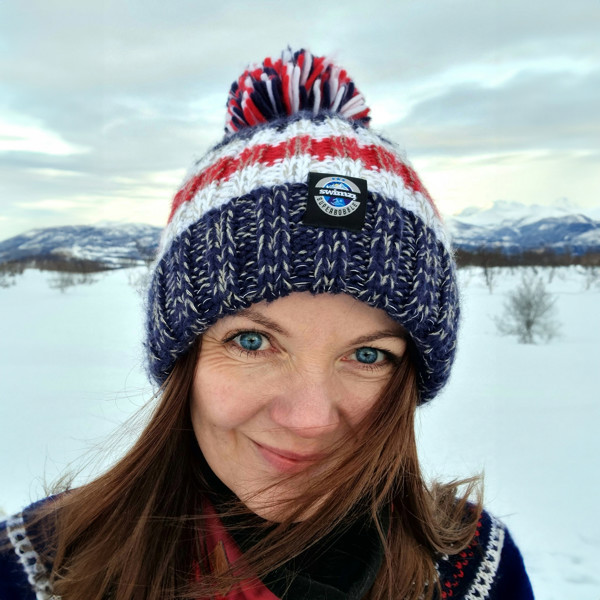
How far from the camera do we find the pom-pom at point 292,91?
1.27 meters

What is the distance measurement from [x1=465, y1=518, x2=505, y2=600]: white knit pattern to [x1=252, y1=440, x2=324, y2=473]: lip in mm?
608

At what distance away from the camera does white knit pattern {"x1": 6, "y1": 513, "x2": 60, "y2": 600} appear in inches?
46.1

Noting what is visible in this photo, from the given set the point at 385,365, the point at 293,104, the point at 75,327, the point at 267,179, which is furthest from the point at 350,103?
the point at 75,327

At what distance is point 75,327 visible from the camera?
11.3m

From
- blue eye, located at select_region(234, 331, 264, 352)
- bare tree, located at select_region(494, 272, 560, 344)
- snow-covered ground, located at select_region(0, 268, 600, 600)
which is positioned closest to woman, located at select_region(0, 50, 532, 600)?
blue eye, located at select_region(234, 331, 264, 352)

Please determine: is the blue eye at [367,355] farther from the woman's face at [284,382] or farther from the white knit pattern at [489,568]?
the white knit pattern at [489,568]

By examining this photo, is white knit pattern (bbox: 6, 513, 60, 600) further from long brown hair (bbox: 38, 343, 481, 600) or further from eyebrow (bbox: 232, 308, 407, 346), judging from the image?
eyebrow (bbox: 232, 308, 407, 346)

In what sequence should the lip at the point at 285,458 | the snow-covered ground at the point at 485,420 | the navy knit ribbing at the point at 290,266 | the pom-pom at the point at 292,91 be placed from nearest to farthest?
the navy knit ribbing at the point at 290,266 < the lip at the point at 285,458 < the pom-pom at the point at 292,91 < the snow-covered ground at the point at 485,420

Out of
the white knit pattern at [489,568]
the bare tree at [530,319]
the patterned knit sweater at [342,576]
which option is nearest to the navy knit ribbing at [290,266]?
the patterned knit sweater at [342,576]

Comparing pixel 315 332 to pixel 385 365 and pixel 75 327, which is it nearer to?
pixel 385 365

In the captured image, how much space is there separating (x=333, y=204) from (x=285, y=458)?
57 cm

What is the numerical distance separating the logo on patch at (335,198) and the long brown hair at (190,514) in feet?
1.29

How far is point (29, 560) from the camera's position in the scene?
1194 mm

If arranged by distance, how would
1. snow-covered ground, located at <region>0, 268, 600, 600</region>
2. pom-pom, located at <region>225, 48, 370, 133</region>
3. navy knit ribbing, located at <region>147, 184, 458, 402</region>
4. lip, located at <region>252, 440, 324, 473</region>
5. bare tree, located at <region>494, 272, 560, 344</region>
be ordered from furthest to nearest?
bare tree, located at <region>494, 272, 560, 344</region> → snow-covered ground, located at <region>0, 268, 600, 600</region> → pom-pom, located at <region>225, 48, 370, 133</region> → lip, located at <region>252, 440, 324, 473</region> → navy knit ribbing, located at <region>147, 184, 458, 402</region>
